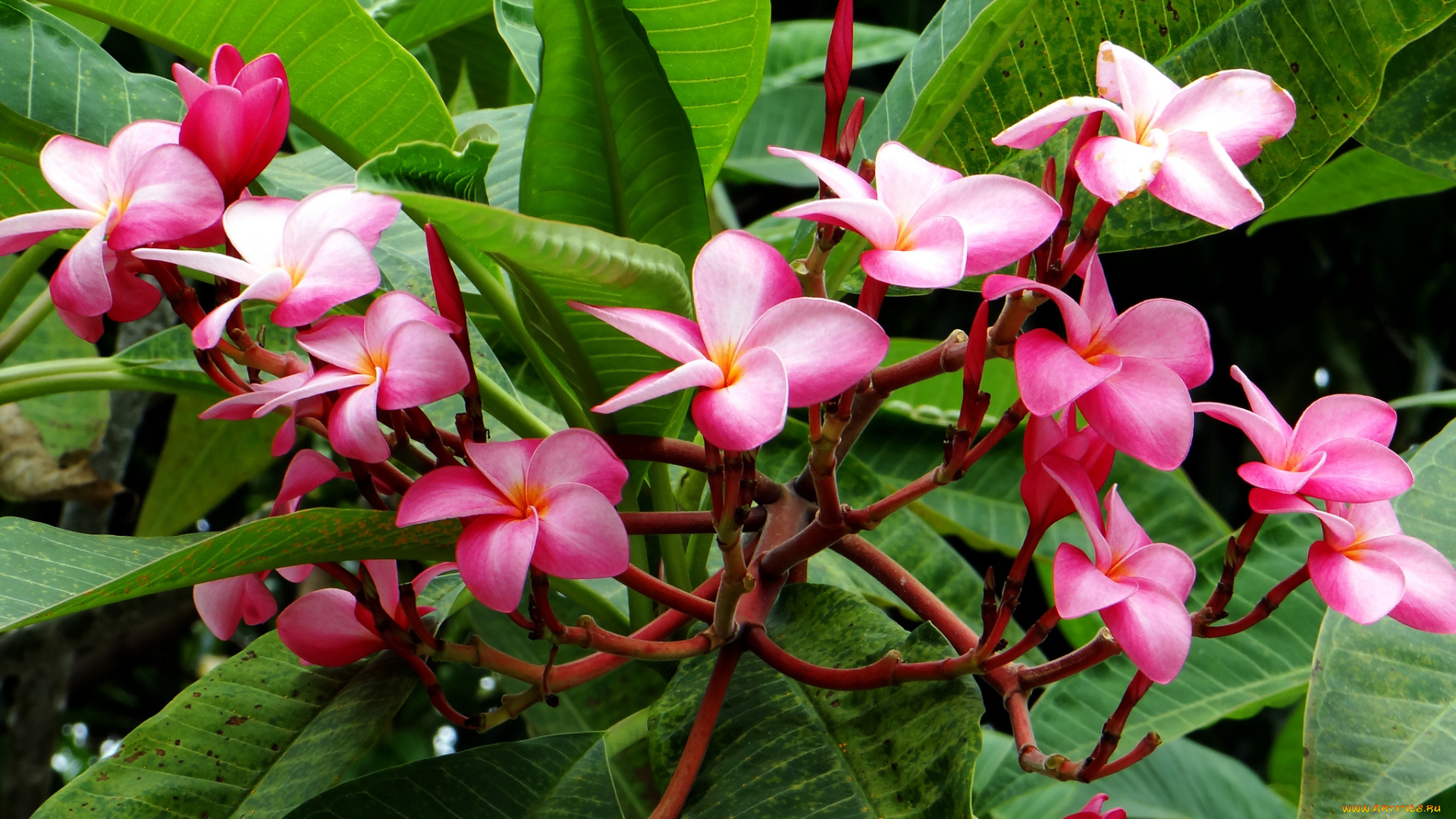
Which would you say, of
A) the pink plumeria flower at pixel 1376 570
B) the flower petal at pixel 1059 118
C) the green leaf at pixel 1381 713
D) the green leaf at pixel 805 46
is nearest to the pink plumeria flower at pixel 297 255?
the flower petal at pixel 1059 118

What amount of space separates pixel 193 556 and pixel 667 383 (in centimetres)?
24

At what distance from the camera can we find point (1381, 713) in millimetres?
524

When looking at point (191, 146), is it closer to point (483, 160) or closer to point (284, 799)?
point (483, 160)

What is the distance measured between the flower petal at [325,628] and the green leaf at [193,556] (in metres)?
0.02

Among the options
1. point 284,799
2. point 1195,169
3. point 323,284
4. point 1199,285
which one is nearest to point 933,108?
point 1195,169

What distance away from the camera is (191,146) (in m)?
0.40

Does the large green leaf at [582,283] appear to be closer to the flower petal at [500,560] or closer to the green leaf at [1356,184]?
the flower petal at [500,560]

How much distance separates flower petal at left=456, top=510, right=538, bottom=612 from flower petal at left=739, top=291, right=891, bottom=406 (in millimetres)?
103

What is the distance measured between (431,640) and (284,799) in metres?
0.14

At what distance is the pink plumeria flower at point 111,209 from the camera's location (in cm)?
37

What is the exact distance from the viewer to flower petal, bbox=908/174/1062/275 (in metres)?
0.35

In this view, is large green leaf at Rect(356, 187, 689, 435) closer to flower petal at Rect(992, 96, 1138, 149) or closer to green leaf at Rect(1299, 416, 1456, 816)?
flower petal at Rect(992, 96, 1138, 149)

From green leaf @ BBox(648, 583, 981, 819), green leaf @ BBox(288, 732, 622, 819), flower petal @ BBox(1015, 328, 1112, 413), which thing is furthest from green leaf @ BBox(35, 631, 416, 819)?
flower petal @ BBox(1015, 328, 1112, 413)

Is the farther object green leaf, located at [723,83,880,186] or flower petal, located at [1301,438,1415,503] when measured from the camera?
green leaf, located at [723,83,880,186]
